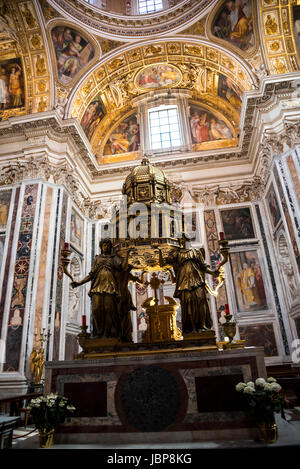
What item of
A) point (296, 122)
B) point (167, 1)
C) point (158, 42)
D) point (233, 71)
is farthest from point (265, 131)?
point (167, 1)

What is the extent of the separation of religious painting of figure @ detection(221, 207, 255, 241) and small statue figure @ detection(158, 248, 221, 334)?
8.52 meters

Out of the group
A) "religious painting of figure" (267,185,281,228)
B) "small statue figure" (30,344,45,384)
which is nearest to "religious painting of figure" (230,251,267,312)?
"religious painting of figure" (267,185,281,228)

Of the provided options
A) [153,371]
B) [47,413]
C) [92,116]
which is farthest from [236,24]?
[47,413]

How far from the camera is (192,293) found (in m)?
5.21

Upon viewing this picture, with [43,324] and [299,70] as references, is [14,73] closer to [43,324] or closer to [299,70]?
[43,324]

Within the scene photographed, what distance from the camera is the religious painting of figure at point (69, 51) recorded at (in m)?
13.3

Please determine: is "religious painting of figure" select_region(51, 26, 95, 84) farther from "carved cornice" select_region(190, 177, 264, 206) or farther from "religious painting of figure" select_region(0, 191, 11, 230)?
"carved cornice" select_region(190, 177, 264, 206)

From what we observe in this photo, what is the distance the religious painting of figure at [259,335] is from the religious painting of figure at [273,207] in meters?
3.83

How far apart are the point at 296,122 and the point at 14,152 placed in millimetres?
10279

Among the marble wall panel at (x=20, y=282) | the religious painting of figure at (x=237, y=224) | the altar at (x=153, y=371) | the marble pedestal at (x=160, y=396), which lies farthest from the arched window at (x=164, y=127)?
the marble pedestal at (x=160, y=396)

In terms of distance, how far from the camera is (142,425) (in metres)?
4.31

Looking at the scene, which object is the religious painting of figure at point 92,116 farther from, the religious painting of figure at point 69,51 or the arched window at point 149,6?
the arched window at point 149,6

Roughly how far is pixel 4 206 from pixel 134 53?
879 centimetres

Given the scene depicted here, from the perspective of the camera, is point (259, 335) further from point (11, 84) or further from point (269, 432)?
point (11, 84)
